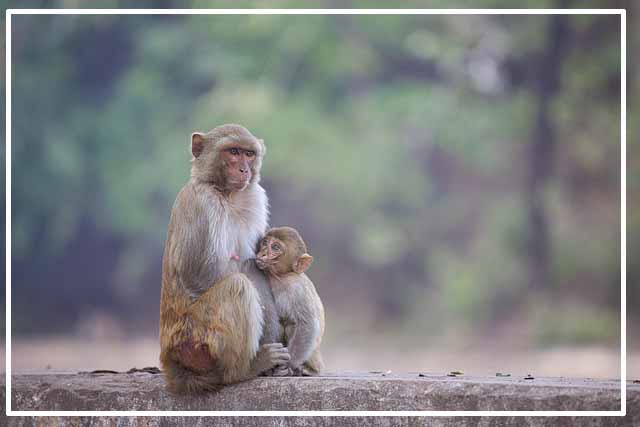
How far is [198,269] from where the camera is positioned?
21.3ft

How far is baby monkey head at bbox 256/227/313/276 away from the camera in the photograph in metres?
6.72

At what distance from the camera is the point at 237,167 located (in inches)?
260

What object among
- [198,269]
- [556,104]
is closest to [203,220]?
[198,269]

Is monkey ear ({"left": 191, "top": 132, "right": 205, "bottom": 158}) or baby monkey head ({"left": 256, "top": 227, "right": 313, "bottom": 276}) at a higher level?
monkey ear ({"left": 191, "top": 132, "right": 205, "bottom": 158})

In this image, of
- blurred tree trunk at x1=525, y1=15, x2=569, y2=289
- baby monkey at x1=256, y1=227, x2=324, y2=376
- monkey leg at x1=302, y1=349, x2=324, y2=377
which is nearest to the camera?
baby monkey at x1=256, y1=227, x2=324, y2=376

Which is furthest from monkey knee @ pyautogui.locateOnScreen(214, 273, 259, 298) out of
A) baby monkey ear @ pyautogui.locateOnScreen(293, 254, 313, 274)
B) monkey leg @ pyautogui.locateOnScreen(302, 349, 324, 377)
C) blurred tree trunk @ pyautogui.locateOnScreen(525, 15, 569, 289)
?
blurred tree trunk @ pyautogui.locateOnScreen(525, 15, 569, 289)

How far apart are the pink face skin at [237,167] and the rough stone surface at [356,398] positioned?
4.35 ft

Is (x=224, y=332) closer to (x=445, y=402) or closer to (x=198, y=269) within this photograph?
(x=198, y=269)

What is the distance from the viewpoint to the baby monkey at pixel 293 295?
668 centimetres

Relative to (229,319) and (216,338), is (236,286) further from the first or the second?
(216,338)

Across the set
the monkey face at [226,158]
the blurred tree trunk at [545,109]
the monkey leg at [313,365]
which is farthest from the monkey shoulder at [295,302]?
the blurred tree trunk at [545,109]

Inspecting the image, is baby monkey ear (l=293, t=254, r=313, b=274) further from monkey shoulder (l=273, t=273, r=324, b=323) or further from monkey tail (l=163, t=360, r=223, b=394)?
monkey tail (l=163, t=360, r=223, b=394)

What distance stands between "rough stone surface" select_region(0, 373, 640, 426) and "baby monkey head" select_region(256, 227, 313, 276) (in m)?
0.75

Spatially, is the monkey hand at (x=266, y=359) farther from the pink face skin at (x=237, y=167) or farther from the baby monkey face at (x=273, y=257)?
the pink face skin at (x=237, y=167)
